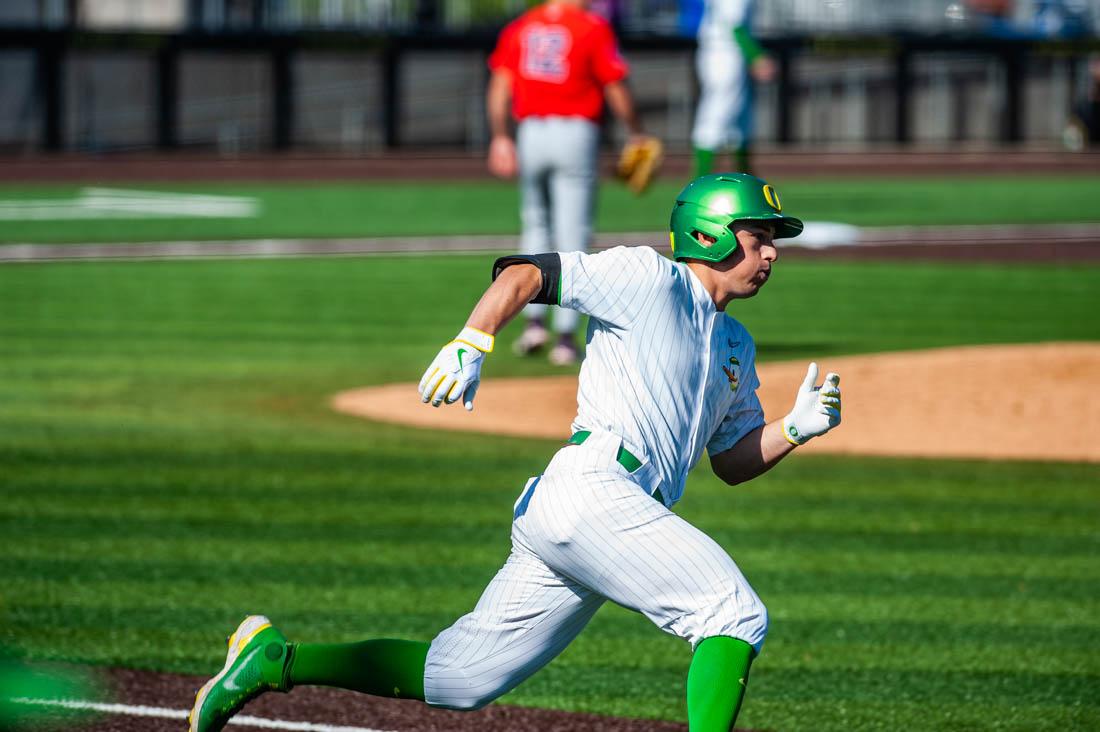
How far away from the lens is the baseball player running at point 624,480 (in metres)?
4.02

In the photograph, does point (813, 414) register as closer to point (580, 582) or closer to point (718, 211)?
point (718, 211)

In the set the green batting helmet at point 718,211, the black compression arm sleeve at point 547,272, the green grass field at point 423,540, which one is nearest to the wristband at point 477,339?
the black compression arm sleeve at point 547,272

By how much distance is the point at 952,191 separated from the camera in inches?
1227

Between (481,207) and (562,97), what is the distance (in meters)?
16.8

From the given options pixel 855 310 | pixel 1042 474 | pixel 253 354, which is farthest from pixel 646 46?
pixel 1042 474

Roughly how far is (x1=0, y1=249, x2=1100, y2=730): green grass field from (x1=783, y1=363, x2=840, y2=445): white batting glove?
1180mm

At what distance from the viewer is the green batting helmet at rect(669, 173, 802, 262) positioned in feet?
14.2

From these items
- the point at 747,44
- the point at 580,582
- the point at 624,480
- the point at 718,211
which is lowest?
the point at 580,582

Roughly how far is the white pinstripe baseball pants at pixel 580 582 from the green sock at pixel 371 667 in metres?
0.07

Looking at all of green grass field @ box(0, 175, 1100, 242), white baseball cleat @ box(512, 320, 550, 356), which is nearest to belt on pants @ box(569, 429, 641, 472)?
white baseball cleat @ box(512, 320, 550, 356)

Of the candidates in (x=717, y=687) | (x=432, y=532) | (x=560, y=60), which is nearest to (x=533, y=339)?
(x=560, y=60)

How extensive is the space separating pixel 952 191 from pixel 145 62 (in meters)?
16.9

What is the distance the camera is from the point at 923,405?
35.7 ft

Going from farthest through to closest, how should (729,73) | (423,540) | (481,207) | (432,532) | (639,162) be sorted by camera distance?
(481,207), (729,73), (639,162), (432,532), (423,540)
